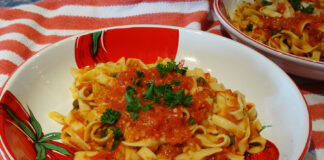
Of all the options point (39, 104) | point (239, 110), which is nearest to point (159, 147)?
point (239, 110)

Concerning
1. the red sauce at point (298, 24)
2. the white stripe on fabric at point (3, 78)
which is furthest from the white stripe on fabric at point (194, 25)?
the white stripe on fabric at point (3, 78)

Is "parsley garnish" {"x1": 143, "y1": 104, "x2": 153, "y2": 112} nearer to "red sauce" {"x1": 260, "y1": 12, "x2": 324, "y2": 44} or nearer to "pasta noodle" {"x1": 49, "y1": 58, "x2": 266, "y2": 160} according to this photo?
"pasta noodle" {"x1": 49, "y1": 58, "x2": 266, "y2": 160}

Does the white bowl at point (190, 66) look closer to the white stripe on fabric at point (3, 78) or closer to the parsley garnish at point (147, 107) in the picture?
the white stripe on fabric at point (3, 78)

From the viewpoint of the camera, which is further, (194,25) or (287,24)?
(194,25)

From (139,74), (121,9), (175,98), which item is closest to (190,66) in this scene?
(139,74)

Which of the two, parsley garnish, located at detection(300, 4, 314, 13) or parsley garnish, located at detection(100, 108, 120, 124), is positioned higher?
parsley garnish, located at detection(300, 4, 314, 13)

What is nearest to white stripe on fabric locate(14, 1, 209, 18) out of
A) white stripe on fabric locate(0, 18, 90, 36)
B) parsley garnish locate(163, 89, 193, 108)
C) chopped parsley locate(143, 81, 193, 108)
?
white stripe on fabric locate(0, 18, 90, 36)

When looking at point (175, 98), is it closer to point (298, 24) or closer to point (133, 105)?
point (133, 105)
